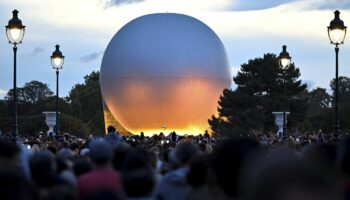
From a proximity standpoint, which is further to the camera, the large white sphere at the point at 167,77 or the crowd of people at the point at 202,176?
the large white sphere at the point at 167,77

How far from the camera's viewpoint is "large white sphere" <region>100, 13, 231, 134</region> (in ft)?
266

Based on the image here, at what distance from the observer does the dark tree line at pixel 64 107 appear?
378 feet

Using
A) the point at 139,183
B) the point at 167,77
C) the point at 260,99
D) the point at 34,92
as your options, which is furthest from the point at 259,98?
the point at 34,92

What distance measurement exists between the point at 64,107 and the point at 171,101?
2245 inches

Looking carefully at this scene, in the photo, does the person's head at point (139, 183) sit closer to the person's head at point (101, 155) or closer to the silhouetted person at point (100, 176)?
the silhouetted person at point (100, 176)

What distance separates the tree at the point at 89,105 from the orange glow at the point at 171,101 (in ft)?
158

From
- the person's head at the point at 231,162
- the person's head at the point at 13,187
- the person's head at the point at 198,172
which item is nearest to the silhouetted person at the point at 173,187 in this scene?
the person's head at the point at 198,172

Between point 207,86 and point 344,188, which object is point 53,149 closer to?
point 344,188

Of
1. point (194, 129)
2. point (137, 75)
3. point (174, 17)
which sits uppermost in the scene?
point (174, 17)

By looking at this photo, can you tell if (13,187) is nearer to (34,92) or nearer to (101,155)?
(101,155)

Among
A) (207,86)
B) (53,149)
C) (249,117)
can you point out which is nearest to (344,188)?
(53,149)

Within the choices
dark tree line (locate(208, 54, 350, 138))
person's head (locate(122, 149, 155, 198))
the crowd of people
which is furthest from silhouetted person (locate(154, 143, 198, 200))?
dark tree line (locate(208, 54, 350, 138))

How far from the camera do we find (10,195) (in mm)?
3387

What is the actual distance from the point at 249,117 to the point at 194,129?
540 inches
